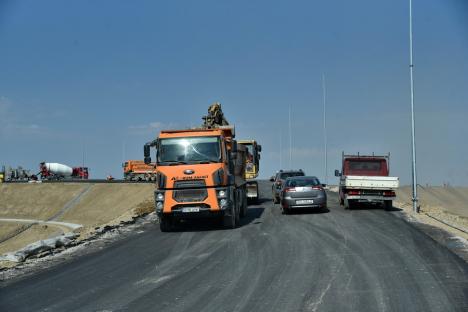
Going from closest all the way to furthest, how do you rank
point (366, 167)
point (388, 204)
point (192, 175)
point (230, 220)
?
1. point (192, 175)
2. point (230, 220)
3. point (388, 204)
4. point (366, 167)

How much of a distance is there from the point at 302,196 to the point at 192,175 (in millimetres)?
6911

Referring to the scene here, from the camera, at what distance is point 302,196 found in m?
22.8

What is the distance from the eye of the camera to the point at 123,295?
909cm

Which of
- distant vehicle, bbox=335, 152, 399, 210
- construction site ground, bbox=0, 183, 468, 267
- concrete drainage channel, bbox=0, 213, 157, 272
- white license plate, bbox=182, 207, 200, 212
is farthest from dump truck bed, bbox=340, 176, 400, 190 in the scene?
construction site ground, bbox=0, 183, 468, 267

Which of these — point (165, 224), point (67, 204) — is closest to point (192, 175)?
point (165, 224)

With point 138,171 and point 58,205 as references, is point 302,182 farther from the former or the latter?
point 138,171

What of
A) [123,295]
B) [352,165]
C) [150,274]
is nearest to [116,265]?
[150,274]

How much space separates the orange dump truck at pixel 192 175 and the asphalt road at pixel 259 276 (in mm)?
1352

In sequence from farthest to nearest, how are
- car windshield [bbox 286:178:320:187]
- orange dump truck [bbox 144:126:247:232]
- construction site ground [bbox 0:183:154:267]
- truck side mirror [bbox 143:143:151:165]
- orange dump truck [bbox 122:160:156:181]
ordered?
orange dump truck [bbox 122:160:156:181] < construction site ground [bbox 0:183:154:267] < car windshield [bbox 286:178:320:187] < truck side mirror [bbox 143:143:151:165] < orange dump truck [bbox 144:126:247:232]

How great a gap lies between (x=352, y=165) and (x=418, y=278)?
663 inches

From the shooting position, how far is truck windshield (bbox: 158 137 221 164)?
1766 cm

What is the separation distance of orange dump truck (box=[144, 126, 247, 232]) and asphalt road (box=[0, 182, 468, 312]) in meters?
1.35

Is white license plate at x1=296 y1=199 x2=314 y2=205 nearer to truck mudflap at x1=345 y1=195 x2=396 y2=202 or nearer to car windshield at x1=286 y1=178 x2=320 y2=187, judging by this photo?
car windshield at x1=286 y1=178 x2=320 y2=187

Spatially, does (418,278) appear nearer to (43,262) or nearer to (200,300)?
(200,300)
